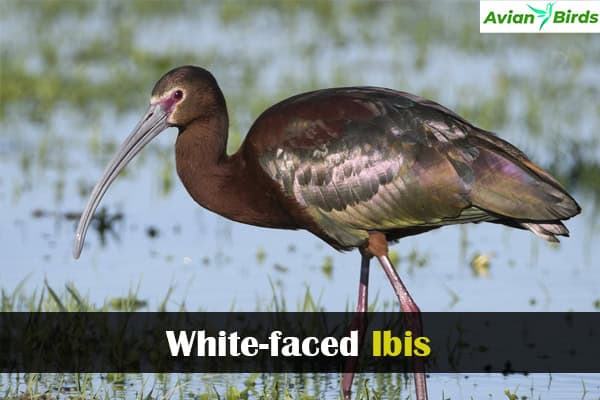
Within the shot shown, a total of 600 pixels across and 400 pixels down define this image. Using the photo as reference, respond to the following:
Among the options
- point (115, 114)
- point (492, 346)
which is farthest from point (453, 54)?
point (492, 346)

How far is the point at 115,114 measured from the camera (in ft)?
45.6

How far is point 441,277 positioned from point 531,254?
2.85 ft

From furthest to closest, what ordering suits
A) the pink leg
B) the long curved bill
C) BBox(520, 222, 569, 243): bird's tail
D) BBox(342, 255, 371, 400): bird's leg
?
the long curved bill → BBox(342, 255, 371, 400): bird's leg → BBox(520, 222, 569, 243): bird's tail → the pink leg

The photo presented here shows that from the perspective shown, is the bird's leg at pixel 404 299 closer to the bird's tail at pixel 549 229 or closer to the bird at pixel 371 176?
the bird at pixel 371 176

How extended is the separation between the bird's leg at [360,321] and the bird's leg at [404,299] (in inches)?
3.9

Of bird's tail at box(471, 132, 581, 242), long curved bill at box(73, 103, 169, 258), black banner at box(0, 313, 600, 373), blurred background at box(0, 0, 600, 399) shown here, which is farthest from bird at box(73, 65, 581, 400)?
blurred background at box(0, 0, 600, 399)

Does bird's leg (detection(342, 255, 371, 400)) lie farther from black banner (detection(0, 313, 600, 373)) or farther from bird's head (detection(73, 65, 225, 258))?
bird's head (detection(73, 65, 225, 258))

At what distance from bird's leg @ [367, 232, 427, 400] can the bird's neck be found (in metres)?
0.40

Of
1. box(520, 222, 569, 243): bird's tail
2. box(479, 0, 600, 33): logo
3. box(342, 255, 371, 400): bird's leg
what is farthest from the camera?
box(479, 0, 600, 33): logo

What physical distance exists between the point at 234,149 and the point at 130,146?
4935 mm

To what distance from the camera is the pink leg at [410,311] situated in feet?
22.4

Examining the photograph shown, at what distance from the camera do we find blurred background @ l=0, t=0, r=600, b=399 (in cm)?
793

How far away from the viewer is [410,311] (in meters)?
7.02

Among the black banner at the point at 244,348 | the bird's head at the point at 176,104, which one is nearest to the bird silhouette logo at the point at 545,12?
the black banner at the point at 244,348
